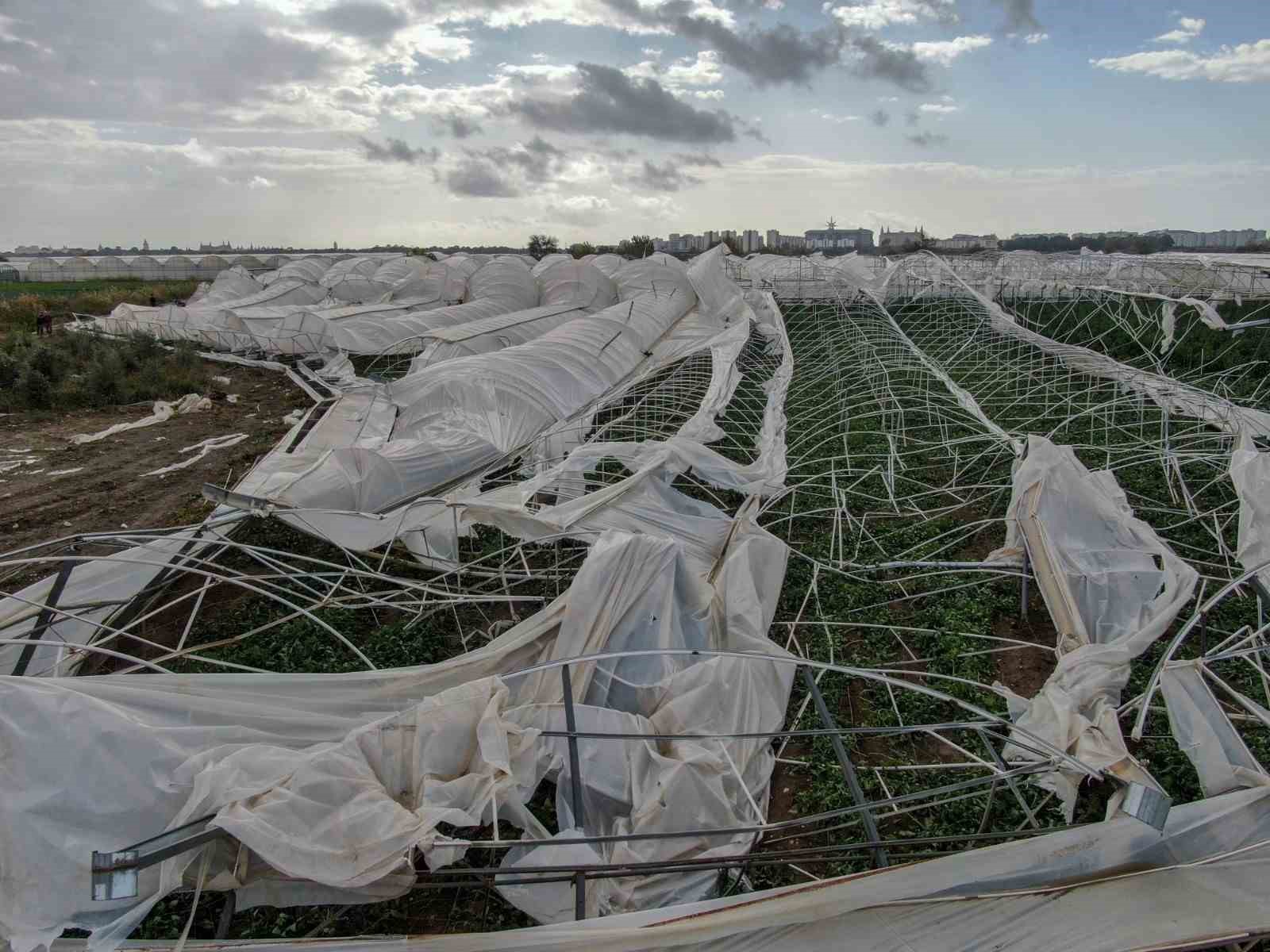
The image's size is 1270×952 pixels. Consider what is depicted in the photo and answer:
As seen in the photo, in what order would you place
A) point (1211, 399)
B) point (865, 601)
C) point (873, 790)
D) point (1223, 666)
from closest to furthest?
point (873, 790) → point (1223, 666) → point (865, 601) → point (1211, 399)

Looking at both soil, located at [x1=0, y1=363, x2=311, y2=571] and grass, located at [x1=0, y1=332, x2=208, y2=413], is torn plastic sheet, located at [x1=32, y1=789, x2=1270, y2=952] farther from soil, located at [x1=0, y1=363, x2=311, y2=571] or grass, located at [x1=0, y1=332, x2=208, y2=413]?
grass, located at [x1=0, y1=332, x2=208, y2=413]

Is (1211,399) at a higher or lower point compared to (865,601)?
higher

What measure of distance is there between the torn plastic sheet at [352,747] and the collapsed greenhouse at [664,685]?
2 cm

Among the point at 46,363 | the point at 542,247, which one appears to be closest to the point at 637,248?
the point at 542,247

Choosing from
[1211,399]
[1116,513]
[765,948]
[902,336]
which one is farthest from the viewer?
[902,336]

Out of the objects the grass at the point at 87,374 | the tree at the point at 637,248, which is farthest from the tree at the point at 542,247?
the grass at the point at 87,374

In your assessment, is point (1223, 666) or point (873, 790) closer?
point (873, 790)

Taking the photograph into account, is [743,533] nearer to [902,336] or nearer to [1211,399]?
[1211,399]

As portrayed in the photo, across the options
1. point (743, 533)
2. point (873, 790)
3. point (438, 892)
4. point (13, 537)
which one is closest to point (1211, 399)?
point (743, 533)

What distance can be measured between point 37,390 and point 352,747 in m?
18.8

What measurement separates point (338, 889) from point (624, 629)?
2826 millimetres

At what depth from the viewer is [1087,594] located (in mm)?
7719

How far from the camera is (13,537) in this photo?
37.9ft

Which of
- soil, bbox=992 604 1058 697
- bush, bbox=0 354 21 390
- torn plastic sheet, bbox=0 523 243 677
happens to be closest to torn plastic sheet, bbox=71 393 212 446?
bush, bbox=0 354 21 390
